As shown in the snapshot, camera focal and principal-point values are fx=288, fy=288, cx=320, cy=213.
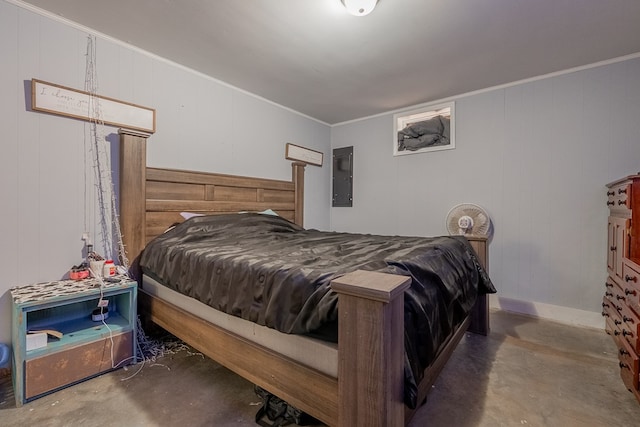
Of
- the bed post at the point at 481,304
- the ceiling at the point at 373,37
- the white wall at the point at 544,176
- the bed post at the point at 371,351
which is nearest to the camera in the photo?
the bed post at the point at 371,351

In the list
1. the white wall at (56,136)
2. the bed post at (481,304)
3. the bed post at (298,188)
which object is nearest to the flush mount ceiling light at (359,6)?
the white wall at (56,136)

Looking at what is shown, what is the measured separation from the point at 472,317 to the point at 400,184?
185 cm

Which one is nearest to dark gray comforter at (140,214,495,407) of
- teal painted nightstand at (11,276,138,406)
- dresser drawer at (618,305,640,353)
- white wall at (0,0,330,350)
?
teal painted nightstand at (11,276,138,406)

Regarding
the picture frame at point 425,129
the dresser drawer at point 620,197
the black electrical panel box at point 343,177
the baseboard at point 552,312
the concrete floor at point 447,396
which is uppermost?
the picture frame at point 425,129

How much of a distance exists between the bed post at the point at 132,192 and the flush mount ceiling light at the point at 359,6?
1.73m

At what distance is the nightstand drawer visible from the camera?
60.0 inches

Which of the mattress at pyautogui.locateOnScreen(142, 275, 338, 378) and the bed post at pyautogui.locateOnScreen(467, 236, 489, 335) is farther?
the bed post at pyautogui.locateOnScreen(467, 236, 489, 335)

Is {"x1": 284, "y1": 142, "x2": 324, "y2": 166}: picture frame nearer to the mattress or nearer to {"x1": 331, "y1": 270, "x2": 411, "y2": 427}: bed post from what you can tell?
the mattress

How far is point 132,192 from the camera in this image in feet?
7.22

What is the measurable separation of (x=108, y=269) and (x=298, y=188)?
223 centimetres

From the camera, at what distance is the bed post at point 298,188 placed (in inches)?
146

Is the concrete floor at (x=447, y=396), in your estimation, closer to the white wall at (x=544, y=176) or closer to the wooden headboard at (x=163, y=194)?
the white wall at (x=544, y=176)

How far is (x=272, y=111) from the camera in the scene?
3498 mm

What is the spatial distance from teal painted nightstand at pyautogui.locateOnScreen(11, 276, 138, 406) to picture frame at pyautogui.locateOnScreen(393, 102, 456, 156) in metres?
3.22
